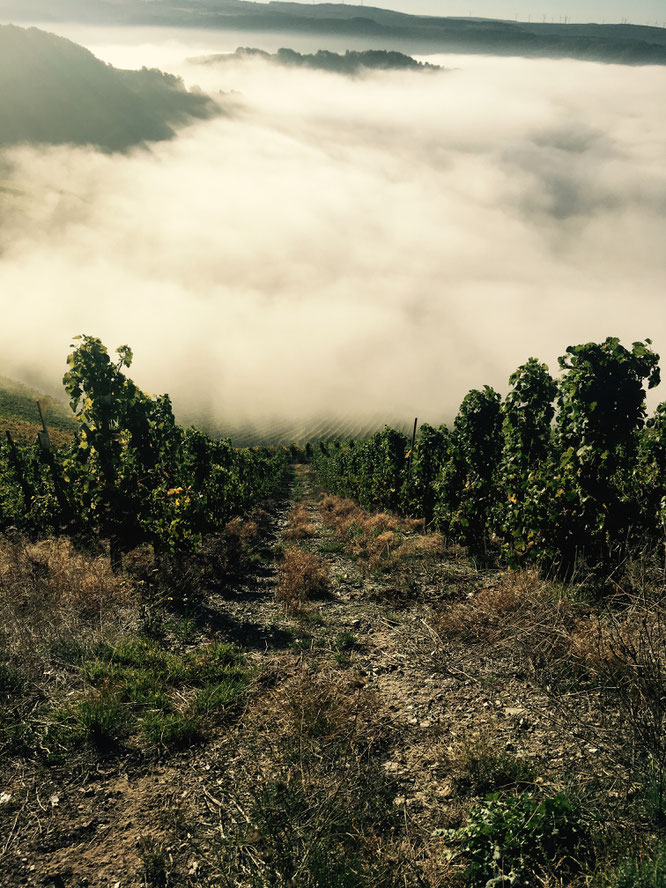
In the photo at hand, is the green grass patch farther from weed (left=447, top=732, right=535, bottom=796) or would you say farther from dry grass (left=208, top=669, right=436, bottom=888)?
weed (left=447, top=732, right=535, bottom=796)

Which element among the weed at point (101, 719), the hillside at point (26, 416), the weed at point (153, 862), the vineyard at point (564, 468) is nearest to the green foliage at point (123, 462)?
the weed at point (101, 719)

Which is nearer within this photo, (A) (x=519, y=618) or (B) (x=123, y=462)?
(A) (x=519, y=618)

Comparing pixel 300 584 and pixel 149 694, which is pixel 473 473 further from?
pixel 149 694

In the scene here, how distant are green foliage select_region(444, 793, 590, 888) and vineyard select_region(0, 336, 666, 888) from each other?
0.02 metres

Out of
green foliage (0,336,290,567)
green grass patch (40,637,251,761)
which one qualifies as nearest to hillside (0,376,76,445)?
green foliage (0,336,290,567)

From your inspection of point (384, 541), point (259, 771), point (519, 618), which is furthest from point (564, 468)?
point (259, 771)

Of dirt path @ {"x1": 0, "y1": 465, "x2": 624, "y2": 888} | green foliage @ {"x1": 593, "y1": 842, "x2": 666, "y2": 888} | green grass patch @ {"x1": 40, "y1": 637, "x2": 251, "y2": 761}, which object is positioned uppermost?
green foliage @ {"x1": 593, "y1": 842, "x2": 666, "y2": 888}

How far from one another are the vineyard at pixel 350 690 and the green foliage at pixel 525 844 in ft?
0.05

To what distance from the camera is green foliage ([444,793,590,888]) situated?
2.82 metres

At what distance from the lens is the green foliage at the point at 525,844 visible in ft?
9.26

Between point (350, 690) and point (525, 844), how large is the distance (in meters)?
2.74

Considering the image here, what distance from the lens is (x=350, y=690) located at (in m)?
5.44

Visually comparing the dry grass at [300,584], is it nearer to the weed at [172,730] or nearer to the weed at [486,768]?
the weed at [172,730]

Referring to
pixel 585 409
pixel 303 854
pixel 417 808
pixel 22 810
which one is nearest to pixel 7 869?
pixel 22 810
